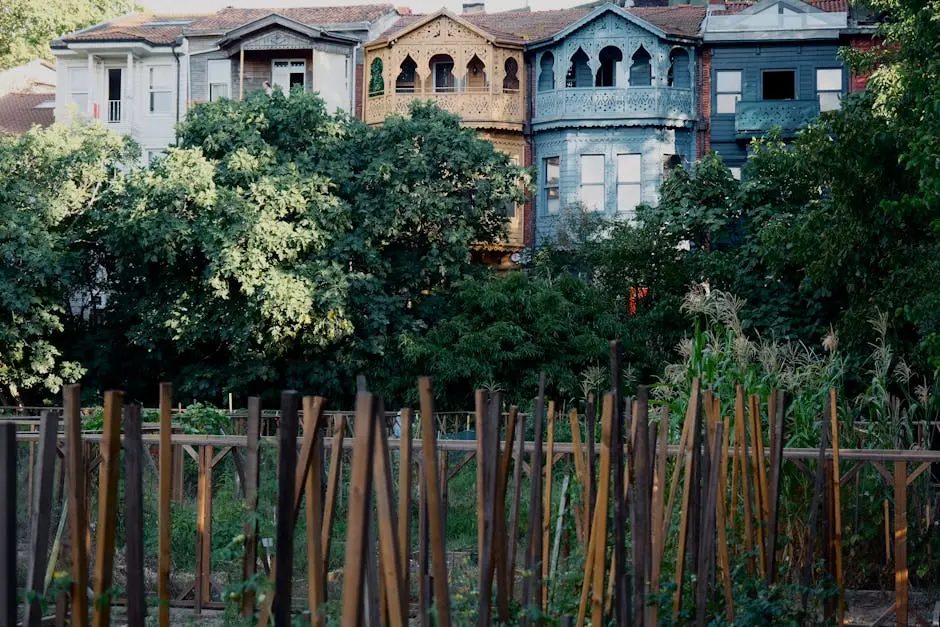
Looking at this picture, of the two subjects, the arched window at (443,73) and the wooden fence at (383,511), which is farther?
the arched window at (443,73)

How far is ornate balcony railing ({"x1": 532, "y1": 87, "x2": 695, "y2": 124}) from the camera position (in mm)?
31391

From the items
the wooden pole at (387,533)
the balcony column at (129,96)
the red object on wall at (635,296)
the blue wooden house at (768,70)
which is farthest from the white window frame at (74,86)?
the wooden pole at (387,533)

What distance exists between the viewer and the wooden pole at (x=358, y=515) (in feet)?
11.2

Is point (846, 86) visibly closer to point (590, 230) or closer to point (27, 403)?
point (590, 230)

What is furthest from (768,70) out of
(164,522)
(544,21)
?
(164,522)

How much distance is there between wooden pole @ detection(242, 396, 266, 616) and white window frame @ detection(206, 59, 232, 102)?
29984 mm

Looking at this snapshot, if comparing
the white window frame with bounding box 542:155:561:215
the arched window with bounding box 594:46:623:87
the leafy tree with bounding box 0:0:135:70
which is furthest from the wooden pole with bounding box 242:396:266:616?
the leafy tree with bounding box 0:0:135:70

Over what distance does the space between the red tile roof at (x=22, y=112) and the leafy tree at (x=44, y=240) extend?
1122 centimetres

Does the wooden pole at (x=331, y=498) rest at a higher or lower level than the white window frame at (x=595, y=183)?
lower

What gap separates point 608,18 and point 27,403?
16915 mm

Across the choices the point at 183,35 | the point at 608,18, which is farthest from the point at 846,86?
the point at 183,35

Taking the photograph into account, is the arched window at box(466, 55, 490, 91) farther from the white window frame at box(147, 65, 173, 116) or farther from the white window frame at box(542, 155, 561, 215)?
the white window frame at box(147, 65, 173, 116)

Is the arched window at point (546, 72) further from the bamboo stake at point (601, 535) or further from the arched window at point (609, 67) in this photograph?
the bamboo stake at point (601, 535)

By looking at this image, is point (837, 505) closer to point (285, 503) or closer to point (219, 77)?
point (285, 503)
